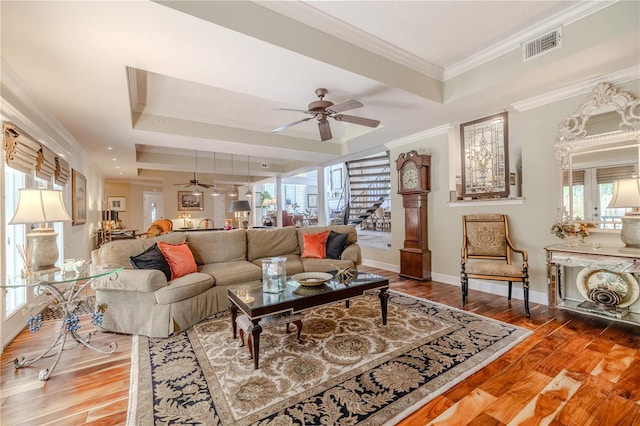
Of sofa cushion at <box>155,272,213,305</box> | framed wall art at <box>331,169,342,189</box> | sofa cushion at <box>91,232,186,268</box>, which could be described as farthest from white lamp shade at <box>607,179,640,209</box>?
framed wall art at <box>331,169,342,189</box>

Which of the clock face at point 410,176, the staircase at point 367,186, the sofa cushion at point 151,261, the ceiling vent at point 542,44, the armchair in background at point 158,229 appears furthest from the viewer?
the staircase at point 367,186

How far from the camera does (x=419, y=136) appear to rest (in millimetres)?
4969

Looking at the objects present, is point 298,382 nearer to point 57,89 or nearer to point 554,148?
point 57,89

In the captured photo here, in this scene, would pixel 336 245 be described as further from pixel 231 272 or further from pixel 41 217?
pixel 41 217

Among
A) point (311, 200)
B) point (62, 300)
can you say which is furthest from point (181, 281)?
point (311, 200)

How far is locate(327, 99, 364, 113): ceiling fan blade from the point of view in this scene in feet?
9.12

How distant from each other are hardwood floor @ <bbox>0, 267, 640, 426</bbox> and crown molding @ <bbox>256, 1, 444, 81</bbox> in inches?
120

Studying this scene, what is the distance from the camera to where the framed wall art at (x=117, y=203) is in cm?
1015

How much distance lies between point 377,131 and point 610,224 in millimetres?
3296

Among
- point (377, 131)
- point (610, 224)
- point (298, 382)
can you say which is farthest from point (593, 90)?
point (298, 382)

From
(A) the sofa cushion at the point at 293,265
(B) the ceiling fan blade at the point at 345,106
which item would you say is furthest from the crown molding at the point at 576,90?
(A) the sofa cushion at the point at 293,265

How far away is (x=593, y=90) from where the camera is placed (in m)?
3.06

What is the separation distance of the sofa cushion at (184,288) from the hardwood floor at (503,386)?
500 mm

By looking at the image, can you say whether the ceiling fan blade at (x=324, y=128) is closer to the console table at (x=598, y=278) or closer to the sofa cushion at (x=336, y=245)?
the sofa cushion at (x=336, y=245)
